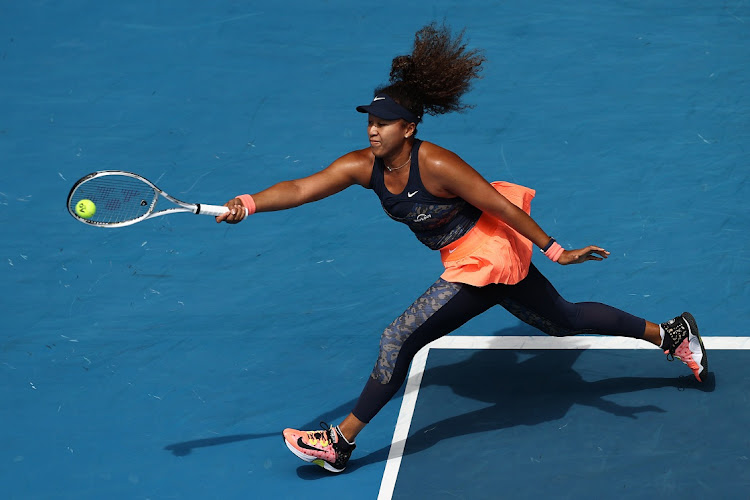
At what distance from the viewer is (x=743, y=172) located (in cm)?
785

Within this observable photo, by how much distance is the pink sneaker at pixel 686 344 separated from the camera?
231 inches

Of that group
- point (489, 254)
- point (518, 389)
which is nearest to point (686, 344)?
point (518, 389)

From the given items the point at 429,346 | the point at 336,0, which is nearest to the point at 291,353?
the point at 429,346

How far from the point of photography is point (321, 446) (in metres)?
5.46

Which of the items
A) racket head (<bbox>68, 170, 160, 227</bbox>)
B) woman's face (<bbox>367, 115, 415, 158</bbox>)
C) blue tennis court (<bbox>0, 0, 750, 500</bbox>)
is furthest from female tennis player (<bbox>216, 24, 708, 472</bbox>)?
racket head (<bbox>68, 170, 160, 227</bbox>)

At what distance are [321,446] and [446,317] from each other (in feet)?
3.12

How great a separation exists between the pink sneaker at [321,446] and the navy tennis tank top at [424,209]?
115cm

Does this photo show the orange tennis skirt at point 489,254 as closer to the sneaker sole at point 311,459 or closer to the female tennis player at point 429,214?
the female tennis player at point 429,214

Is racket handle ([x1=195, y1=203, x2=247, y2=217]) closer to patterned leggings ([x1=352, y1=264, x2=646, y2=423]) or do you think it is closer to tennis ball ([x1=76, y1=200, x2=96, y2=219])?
tennis ball ([x1=76, y1=200, x2=96, y2=219])

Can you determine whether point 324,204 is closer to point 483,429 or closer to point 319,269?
point 319,269

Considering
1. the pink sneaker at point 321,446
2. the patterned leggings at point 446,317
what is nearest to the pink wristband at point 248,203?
the patterned leggings at point 446,317

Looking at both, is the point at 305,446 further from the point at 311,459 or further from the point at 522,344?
the point at 522,344

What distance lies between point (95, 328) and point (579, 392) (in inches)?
126

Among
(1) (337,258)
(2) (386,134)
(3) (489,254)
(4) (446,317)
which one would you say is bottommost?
(1) (337,258)
